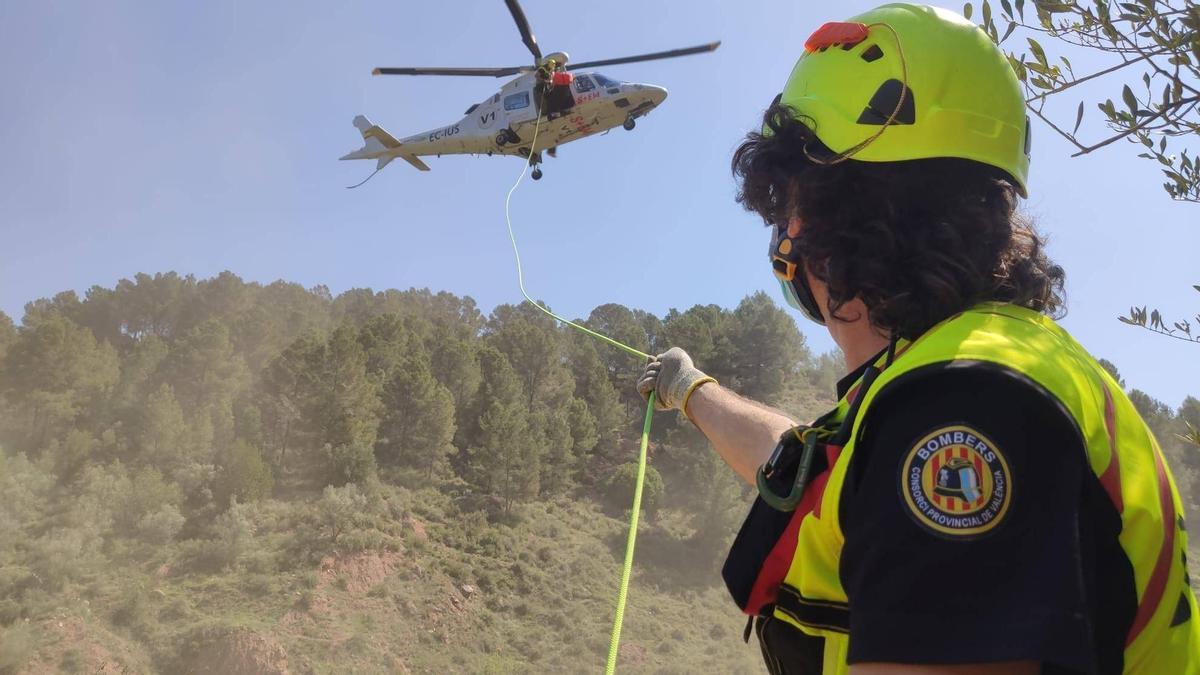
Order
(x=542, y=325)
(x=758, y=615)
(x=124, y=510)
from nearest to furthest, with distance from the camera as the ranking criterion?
(x=758, y=615)
(x=124, y=510)
(x=542, y=325)

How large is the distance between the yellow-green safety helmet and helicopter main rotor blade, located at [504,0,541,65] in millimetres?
12013

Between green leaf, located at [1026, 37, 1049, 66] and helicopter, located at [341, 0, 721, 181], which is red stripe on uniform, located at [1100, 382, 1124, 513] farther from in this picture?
helicopter, located at [341, 0, 721, 181]

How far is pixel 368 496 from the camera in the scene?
29984mm

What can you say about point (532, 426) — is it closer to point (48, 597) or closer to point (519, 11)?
point (48, 597)

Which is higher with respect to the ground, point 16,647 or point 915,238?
point 915,238

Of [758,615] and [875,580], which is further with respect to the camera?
[758,615]

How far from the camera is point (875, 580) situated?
799 mm

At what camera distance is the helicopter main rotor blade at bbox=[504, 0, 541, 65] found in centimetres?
1243

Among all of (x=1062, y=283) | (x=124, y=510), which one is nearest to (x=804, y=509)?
(x=1062, y=283)

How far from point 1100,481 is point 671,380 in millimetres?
2079

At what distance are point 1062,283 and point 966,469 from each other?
3.29 feet

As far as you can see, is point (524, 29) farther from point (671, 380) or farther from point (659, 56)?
point (671, 380)

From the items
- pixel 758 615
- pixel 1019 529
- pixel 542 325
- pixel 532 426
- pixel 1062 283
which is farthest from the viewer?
pixel 542 325

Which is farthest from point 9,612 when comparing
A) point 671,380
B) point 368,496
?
point 671,380
